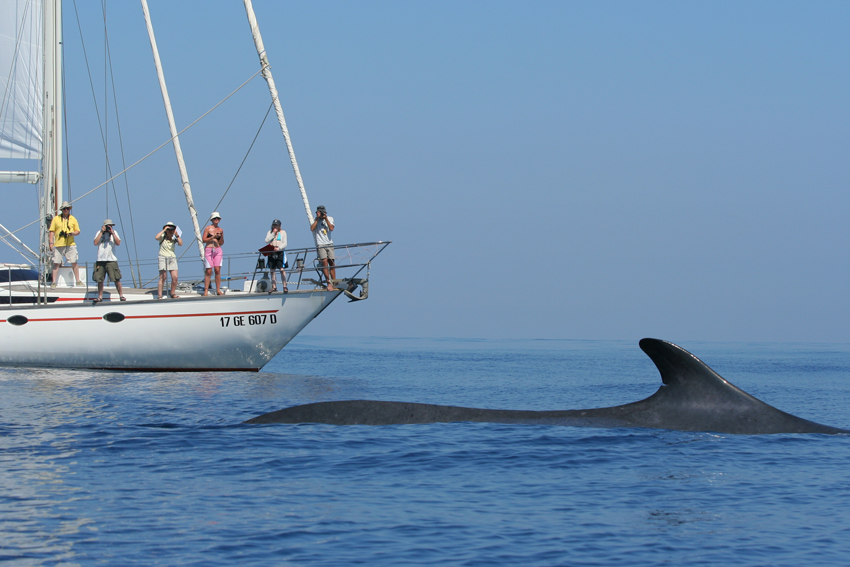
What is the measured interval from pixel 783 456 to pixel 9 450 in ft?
34.0

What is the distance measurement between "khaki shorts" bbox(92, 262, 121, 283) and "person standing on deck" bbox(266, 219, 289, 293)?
180 inches

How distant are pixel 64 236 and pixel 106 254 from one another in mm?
2767

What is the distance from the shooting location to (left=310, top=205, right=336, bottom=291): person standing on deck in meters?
25.4

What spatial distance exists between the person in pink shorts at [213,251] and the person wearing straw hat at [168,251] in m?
0.87

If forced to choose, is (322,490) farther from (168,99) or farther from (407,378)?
(168,99)

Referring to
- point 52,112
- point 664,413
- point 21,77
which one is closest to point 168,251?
A: point 52,112

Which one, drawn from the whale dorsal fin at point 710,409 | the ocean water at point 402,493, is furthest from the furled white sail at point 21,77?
the whale dorsal fin at point 710,409

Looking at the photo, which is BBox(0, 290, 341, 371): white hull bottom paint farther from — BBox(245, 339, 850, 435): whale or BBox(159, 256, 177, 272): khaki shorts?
BBox(245, 339, 850, 435): whale

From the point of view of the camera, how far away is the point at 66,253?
2773cm

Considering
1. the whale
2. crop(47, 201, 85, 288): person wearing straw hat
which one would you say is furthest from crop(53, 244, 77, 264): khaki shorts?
the whale

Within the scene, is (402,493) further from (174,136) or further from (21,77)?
(21,77)

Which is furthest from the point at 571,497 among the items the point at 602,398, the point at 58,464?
the point at 602,398

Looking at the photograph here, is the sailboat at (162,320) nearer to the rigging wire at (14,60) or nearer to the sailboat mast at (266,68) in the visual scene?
the sailboat mast at (266,68)

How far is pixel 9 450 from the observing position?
1147 cm
